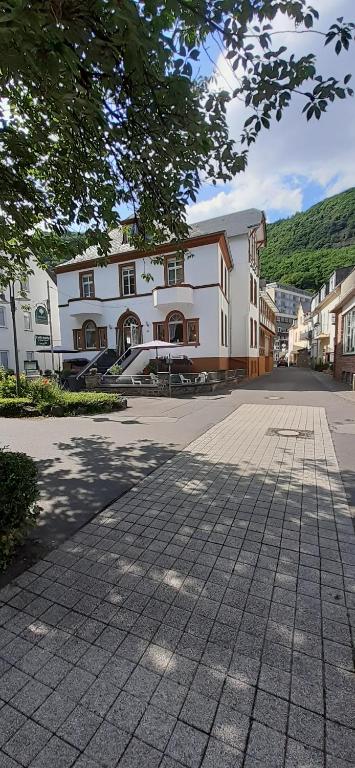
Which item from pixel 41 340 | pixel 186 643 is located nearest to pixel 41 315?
pixel 41 340

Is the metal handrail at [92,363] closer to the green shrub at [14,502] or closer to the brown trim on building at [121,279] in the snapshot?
the brown trim on building at [121,279]

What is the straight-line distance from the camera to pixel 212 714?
1.72 m

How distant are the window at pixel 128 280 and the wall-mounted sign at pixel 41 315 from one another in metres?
8.11

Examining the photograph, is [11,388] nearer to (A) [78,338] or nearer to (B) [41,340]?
(A) [78,338]

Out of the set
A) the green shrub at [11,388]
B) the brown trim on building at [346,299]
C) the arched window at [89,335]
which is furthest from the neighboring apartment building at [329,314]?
the green shrub at [11,388]

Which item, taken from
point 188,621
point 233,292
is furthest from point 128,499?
point 233,292

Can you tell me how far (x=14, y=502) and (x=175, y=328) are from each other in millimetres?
19336

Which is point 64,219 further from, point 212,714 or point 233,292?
point 233,292

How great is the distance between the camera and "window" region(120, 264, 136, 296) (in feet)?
75.9

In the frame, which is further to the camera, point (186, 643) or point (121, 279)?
point (121, 279)

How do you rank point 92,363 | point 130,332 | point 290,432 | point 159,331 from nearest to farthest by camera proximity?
point 290,432 < point 92,363 < point 159,331 < point 130,332

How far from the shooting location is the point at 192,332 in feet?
68.8

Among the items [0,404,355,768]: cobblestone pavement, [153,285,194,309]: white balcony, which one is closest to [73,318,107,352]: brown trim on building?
[153,285,194,309]: white balcony

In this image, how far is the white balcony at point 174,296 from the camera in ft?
65.4
